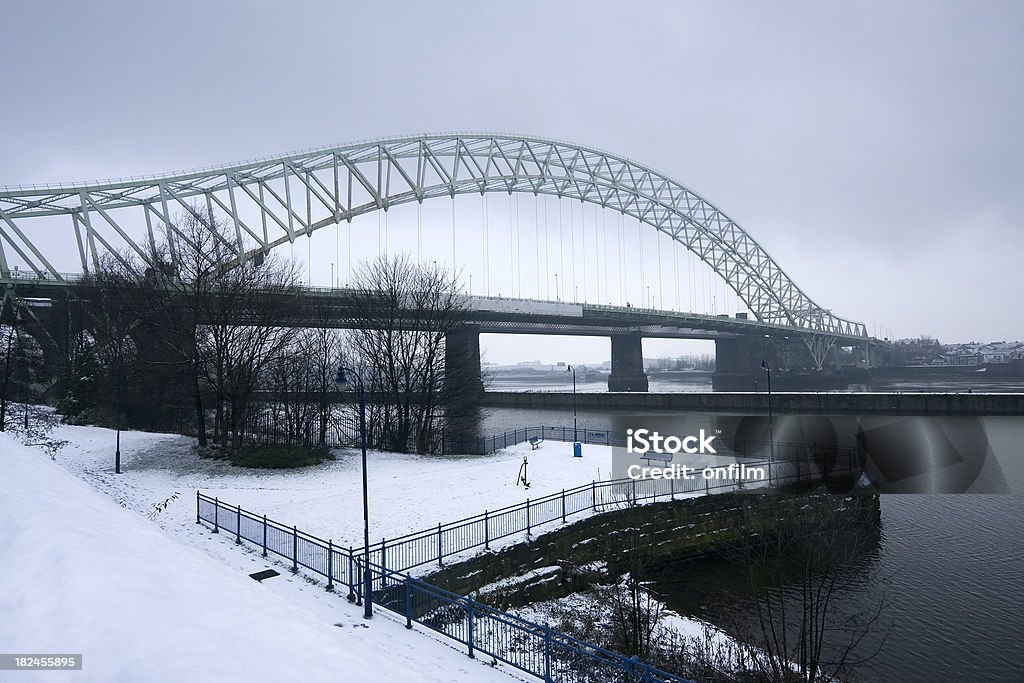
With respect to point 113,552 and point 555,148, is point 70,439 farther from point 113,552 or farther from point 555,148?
point 555,148

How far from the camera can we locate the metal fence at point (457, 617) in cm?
1064

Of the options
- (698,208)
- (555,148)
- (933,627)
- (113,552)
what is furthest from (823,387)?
(113,552)

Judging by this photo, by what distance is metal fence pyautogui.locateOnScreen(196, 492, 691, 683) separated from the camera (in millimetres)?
10641

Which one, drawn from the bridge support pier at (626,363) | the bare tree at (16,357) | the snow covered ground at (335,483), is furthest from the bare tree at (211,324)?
the bridge support pier at (626,363)

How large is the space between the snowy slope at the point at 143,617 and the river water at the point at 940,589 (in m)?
10.7

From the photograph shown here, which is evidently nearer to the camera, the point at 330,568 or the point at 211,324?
the point at 330,568

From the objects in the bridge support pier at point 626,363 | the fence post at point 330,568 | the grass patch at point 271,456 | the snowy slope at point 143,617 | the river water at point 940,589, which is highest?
the bridge support pier at point 626,363

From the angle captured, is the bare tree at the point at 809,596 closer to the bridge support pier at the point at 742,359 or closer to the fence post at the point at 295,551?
the fence post at the point at 295,551

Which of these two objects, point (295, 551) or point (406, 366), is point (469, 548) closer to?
point (295, 551)

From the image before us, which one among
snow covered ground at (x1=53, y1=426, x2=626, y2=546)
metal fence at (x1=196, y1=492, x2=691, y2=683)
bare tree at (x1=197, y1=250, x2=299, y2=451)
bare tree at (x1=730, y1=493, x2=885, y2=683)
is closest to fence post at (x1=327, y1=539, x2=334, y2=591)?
metal fence at (x1=196, y1=492, x2=691, y2=683)

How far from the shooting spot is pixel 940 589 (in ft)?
57.4

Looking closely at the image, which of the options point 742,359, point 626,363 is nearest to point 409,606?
point 626,363

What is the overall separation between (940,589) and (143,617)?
2077cm

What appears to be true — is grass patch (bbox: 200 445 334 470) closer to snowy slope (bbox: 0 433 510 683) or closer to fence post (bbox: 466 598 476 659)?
snowy slope (bbox: 0 433 510 683)
